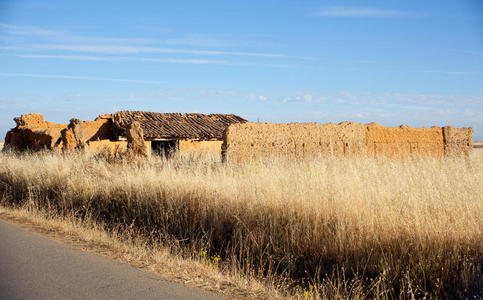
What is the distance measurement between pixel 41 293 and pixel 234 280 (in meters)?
2.18

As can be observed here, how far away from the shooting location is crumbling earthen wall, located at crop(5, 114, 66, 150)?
75.8ft

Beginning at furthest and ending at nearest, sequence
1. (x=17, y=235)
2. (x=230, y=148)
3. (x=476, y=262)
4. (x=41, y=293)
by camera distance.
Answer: (x=230, y=148), (x=17, y=235), (x=476, y=262), (x=41, y=293)

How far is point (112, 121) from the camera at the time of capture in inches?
1096

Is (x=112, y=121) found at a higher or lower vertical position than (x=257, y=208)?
higher

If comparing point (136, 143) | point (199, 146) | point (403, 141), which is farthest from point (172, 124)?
point (403, 141)

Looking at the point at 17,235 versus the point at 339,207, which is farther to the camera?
the point at 17,235

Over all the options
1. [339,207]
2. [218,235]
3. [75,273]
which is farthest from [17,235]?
[339,207]

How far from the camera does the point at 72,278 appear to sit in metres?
5.25

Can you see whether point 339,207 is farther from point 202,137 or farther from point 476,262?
point 202,137

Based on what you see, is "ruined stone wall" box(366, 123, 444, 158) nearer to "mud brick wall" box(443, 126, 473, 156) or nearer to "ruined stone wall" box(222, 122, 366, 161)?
"mud brick wall" box(443, 126, 473, 156)

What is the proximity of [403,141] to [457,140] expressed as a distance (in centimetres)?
284

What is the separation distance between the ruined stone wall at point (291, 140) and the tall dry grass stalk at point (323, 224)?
372 centimetres

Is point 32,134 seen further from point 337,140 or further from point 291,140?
point 337,140

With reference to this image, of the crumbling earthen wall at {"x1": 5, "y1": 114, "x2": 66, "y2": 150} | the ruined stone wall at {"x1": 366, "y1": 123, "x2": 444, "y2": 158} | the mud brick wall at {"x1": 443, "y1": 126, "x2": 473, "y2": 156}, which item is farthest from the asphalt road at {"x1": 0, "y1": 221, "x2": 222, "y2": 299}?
the crumbling earthen wall at {"x1": 5, "y1": 114, "x2": 66, "y2": 150}
